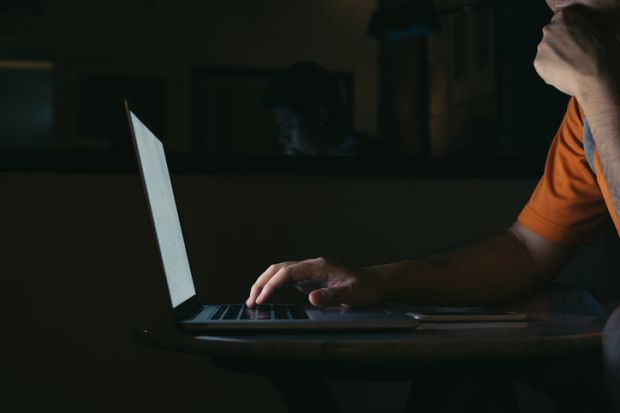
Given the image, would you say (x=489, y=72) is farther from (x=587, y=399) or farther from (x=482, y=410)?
(x=482, y=410)

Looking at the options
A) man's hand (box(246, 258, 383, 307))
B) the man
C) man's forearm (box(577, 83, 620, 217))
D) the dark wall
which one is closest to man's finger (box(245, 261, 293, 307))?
man's hand (box(246, 258, 383, 307))

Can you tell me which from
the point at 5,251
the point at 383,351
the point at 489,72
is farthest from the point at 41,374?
the point at 489,72

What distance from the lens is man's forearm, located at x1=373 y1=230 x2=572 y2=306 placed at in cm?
126

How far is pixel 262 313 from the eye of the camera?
1.07 meters

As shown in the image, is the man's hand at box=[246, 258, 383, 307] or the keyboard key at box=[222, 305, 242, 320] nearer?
the keyboard key at box=[222, 305, 242, 320]

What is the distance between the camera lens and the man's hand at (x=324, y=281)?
111 centimetres

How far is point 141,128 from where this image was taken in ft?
3.70

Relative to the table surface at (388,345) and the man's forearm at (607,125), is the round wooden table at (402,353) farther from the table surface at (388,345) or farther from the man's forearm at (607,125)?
the man's forearm at (607,125)

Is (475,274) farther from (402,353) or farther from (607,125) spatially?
(402,353)

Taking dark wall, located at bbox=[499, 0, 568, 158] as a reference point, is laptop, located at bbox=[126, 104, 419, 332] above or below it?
below

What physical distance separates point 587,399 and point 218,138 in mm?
1026

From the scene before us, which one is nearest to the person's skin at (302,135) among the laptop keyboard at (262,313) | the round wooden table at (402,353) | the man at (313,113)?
the man at (313,113)

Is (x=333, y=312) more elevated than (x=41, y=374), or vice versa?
(x=333, y=312)

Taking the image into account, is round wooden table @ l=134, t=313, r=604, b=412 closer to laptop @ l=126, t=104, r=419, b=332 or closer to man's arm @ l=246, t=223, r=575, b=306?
laptop @ l=126, t=104, r=419, b=332
